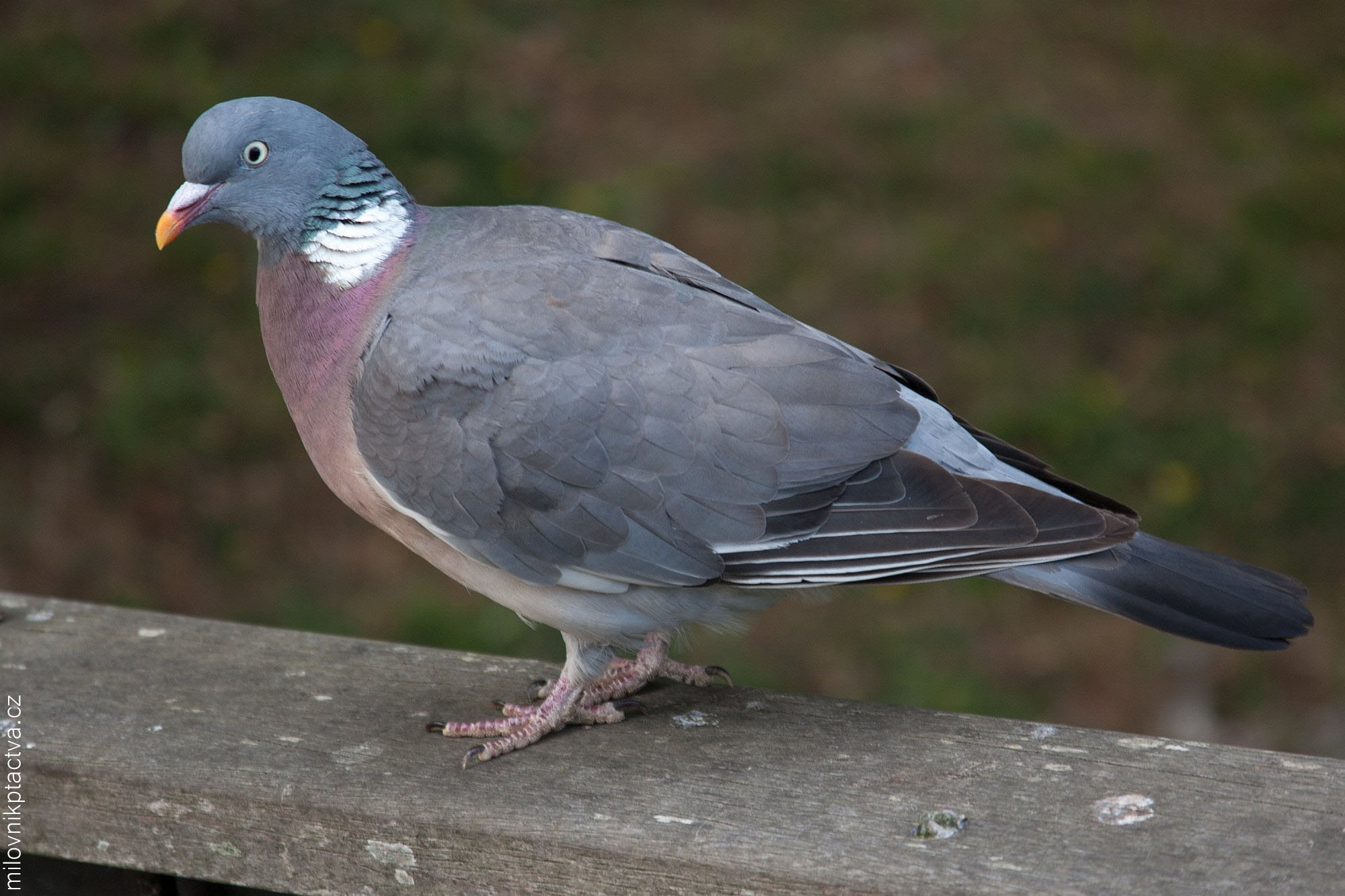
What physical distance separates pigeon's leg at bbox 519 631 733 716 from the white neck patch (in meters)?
0.81

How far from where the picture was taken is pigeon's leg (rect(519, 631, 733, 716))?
8.58ft

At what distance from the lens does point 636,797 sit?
6.84 ft

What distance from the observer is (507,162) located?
6.16m

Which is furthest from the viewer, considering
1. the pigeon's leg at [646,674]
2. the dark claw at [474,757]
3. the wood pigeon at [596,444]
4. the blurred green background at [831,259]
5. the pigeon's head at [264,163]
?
the blurred green background at [831,259]

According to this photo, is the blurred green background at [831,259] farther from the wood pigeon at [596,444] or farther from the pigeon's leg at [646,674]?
the wood pigeon at [596,444]

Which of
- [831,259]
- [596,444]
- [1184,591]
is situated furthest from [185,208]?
[831,259]

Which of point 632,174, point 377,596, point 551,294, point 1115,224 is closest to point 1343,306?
point 1115,224

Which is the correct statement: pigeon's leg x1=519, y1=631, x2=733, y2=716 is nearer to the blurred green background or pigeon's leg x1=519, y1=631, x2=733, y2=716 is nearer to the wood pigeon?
the wood pigeon

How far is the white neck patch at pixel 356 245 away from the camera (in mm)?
2488

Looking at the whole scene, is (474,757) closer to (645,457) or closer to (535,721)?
(535,721)

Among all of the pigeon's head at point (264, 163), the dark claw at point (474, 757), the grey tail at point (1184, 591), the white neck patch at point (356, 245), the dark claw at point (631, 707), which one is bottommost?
the dark claw at point (474, 757)

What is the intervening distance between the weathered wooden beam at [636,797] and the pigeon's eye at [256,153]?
88 cm

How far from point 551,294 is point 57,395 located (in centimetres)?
339

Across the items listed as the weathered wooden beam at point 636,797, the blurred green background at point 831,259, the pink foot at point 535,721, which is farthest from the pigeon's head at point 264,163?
the blurred green background at point 831,259
